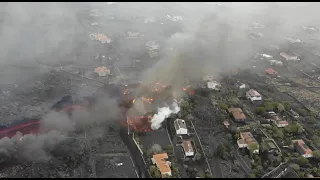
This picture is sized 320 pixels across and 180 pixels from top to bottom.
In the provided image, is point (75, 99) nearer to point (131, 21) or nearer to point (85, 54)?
point (85, 54)

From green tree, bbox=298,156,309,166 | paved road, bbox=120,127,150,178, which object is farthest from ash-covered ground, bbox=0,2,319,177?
green tree, bbox=298,156,309,166

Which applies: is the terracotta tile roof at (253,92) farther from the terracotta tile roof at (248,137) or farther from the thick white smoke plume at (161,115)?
the thick white smoke plume at (161,115)

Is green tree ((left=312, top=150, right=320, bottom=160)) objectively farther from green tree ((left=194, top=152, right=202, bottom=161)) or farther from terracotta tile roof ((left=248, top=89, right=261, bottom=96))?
terracotta tile roof ((left=248, top=89, right=261, bottom=96))

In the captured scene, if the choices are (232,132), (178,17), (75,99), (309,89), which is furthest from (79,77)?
(178,17)

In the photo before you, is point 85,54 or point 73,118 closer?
point 73,118

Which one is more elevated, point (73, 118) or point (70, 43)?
point (73, 118)

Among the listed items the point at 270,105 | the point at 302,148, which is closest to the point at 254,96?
the point at 270,105
